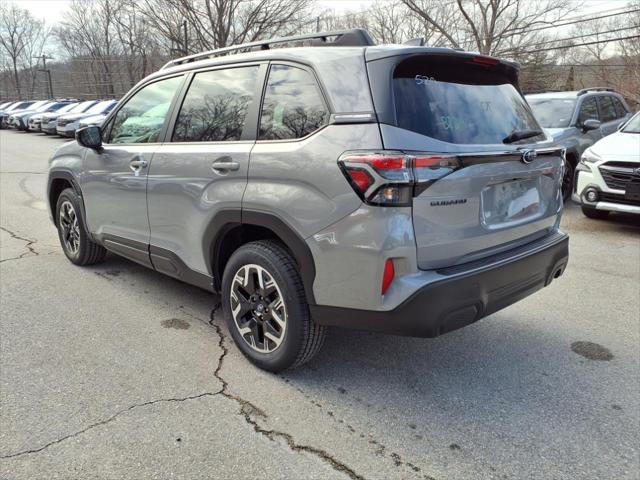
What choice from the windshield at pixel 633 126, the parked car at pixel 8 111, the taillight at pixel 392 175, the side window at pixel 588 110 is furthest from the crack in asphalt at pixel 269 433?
the parked car at pixel 8 111

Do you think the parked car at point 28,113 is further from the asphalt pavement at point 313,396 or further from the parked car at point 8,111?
the asphalt pavement at point 313,396

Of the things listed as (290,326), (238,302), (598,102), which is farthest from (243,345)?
(598,102)

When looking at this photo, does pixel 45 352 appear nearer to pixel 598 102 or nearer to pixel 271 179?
pixel 271 179

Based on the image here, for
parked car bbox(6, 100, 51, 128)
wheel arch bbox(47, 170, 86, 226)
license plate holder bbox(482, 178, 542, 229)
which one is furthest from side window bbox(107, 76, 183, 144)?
parked car bbox(6, 100, 51, 128)

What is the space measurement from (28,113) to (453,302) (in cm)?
3014

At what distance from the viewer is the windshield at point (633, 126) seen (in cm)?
731

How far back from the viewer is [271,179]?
285 cm

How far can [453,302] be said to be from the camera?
8.23 feet

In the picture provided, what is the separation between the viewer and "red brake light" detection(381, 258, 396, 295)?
2.45 metres

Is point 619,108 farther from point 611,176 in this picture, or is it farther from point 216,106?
point 216,106

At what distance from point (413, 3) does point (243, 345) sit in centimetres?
3295

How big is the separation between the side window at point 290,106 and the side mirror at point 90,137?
2003 mm

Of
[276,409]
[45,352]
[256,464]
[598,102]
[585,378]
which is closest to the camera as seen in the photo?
[256,464]

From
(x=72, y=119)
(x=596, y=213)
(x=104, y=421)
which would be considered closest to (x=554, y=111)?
(x=596, y=213)
